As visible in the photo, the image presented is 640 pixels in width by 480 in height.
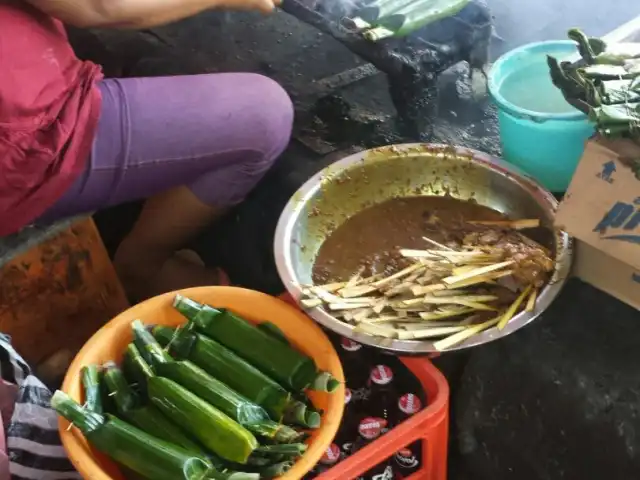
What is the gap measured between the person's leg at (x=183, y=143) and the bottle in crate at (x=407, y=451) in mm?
755

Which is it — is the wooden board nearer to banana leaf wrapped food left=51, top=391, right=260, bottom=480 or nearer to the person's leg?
the person's leg

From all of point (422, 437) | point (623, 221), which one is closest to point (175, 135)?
point (422, 437)

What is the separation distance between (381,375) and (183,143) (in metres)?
0.76

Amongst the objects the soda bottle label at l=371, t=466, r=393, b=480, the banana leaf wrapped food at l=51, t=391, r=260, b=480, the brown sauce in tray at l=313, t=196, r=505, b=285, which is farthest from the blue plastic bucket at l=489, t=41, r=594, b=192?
the banana leaf wrapped food at l=51, t=391, r=260, b=480

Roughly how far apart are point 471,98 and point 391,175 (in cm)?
59

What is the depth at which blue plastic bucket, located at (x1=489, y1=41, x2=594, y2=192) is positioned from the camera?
172 cm

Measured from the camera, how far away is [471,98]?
7.78 ft

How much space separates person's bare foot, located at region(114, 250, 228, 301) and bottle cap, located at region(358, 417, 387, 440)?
774 mm

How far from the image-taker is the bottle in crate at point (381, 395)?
5.62ft

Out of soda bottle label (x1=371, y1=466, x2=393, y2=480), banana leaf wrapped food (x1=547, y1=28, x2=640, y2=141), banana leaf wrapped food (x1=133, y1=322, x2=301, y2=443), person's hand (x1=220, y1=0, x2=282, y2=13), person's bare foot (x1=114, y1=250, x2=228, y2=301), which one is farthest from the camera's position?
person's bare foot (x1=114, y1=250, x2=228, y2=301)

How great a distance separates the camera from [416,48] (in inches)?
79.7

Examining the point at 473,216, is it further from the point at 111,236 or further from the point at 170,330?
the point at 111,236

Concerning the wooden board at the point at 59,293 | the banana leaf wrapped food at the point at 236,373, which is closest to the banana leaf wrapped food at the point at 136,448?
the banana leaf wrapped food at the point at 236,373

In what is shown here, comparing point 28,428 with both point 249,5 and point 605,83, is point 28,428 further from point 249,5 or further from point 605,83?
point 605,83
